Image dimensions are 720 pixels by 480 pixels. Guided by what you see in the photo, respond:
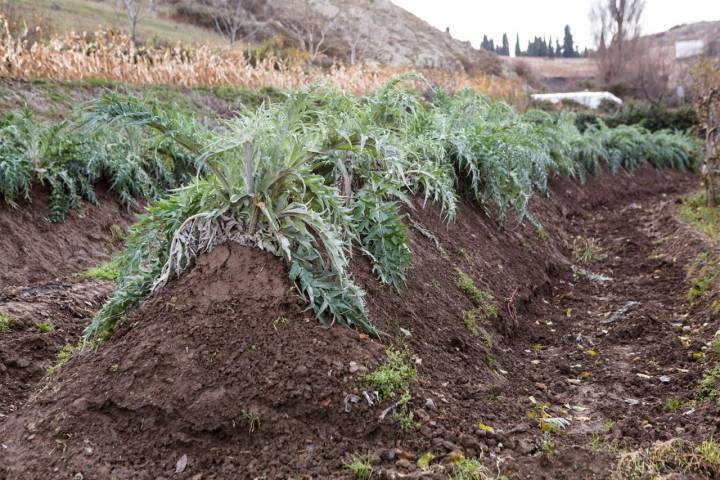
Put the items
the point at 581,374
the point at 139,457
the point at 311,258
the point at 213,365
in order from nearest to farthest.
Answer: the point at 139,457 → the point at 213,365 → the point at 311,258 → the point at 581,374

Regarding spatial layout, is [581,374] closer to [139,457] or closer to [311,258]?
[311,258]

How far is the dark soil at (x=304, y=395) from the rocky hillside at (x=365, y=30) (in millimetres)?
29435

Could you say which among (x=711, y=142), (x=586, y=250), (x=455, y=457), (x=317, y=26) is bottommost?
(x=586, y=250)

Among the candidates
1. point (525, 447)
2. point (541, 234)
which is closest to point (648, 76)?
point (541, 234)

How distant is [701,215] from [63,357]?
25.2ft

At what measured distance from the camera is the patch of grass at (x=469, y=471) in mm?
2162

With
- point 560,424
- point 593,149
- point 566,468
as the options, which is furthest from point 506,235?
point 593,149

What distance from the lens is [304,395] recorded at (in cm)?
241

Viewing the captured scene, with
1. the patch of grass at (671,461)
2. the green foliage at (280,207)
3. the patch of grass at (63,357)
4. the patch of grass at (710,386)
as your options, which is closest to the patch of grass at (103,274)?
the patch of grass at (63,357)

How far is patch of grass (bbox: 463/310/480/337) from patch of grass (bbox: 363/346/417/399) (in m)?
0.86

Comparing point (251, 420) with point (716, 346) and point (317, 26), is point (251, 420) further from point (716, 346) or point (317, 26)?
point (317, 26)

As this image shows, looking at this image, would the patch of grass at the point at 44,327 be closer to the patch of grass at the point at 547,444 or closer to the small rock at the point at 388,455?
the small rock at the point at 388,455

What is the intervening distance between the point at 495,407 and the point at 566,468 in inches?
21.3

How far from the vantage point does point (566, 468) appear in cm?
229
